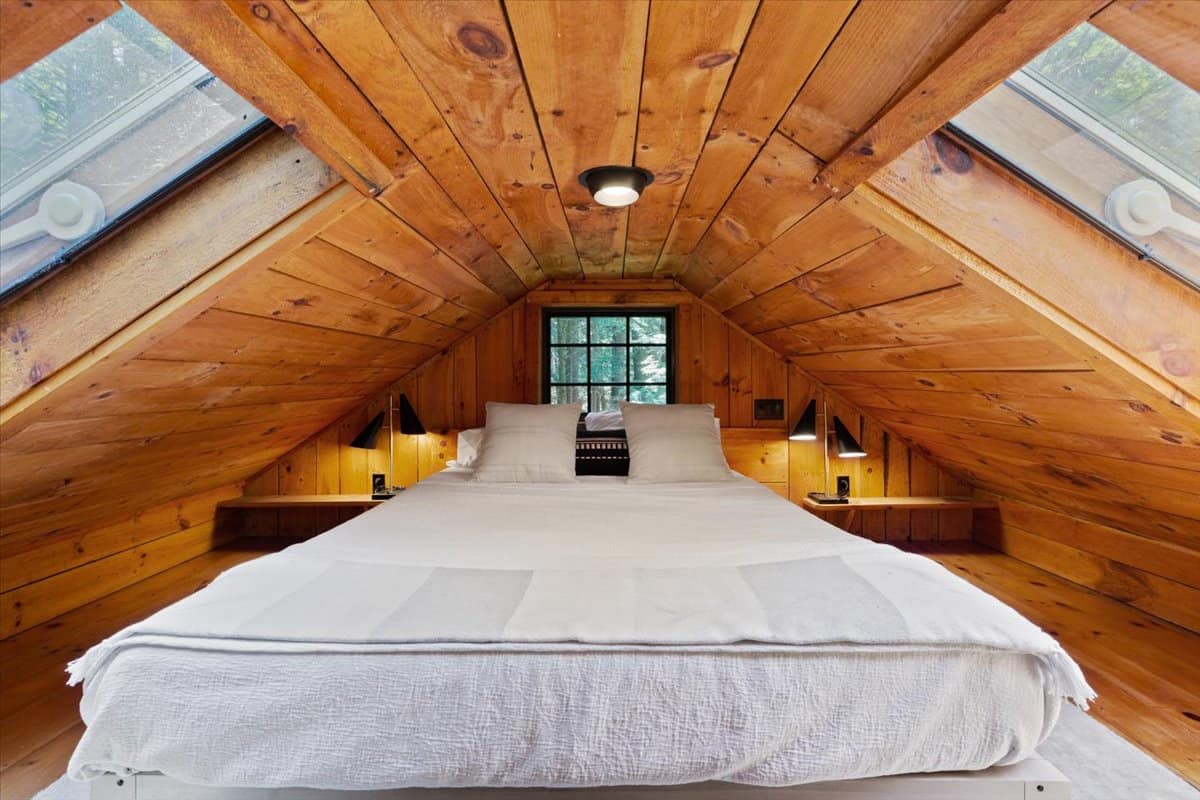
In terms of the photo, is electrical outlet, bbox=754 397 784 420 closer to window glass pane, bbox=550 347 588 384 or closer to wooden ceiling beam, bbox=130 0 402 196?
window glass pane, bbox=550 347 588 384

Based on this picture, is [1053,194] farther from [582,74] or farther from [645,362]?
[645,362]

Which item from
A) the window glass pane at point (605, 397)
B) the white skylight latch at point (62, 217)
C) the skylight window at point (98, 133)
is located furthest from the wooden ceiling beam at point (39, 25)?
the window glass pane at point (605, 397)

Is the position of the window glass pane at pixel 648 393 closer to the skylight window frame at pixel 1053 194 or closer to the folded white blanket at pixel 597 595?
the folded white blanket at pixel 597 595

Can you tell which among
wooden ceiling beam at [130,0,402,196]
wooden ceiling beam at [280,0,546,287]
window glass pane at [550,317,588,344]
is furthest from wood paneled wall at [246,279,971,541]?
wooden ceiling beam at [130,0,402,196]

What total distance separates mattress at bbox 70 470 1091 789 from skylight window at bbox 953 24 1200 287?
35.5 inches

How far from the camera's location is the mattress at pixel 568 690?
997mm

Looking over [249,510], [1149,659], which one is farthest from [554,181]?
[249,510]

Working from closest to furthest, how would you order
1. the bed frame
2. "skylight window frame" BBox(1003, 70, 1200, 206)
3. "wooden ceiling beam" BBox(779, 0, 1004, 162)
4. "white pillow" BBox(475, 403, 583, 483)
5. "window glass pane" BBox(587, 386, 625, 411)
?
1. "wooden ceiling beam" BBox(779, 0, 1004, 162)
2. the bed frame
3. "skylight window frame" BBox(1003, 70, 1200, 206)
4. "white pillow" BBox(475, 403, 583, 483)
5. "window glass pane" BBox(587, 386, 625, 411)

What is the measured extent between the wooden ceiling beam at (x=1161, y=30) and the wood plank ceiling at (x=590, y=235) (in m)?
0.09

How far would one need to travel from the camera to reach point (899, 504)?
3248 millimetres

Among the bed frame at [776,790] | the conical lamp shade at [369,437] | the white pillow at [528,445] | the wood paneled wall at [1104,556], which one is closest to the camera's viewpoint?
the bed frame at [776,790]

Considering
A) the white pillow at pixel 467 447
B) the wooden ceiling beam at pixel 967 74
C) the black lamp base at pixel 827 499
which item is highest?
the wooden ceiling beam at pixel 967 74

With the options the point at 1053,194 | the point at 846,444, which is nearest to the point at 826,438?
the point at 846,444

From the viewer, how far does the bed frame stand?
→ 105cm
